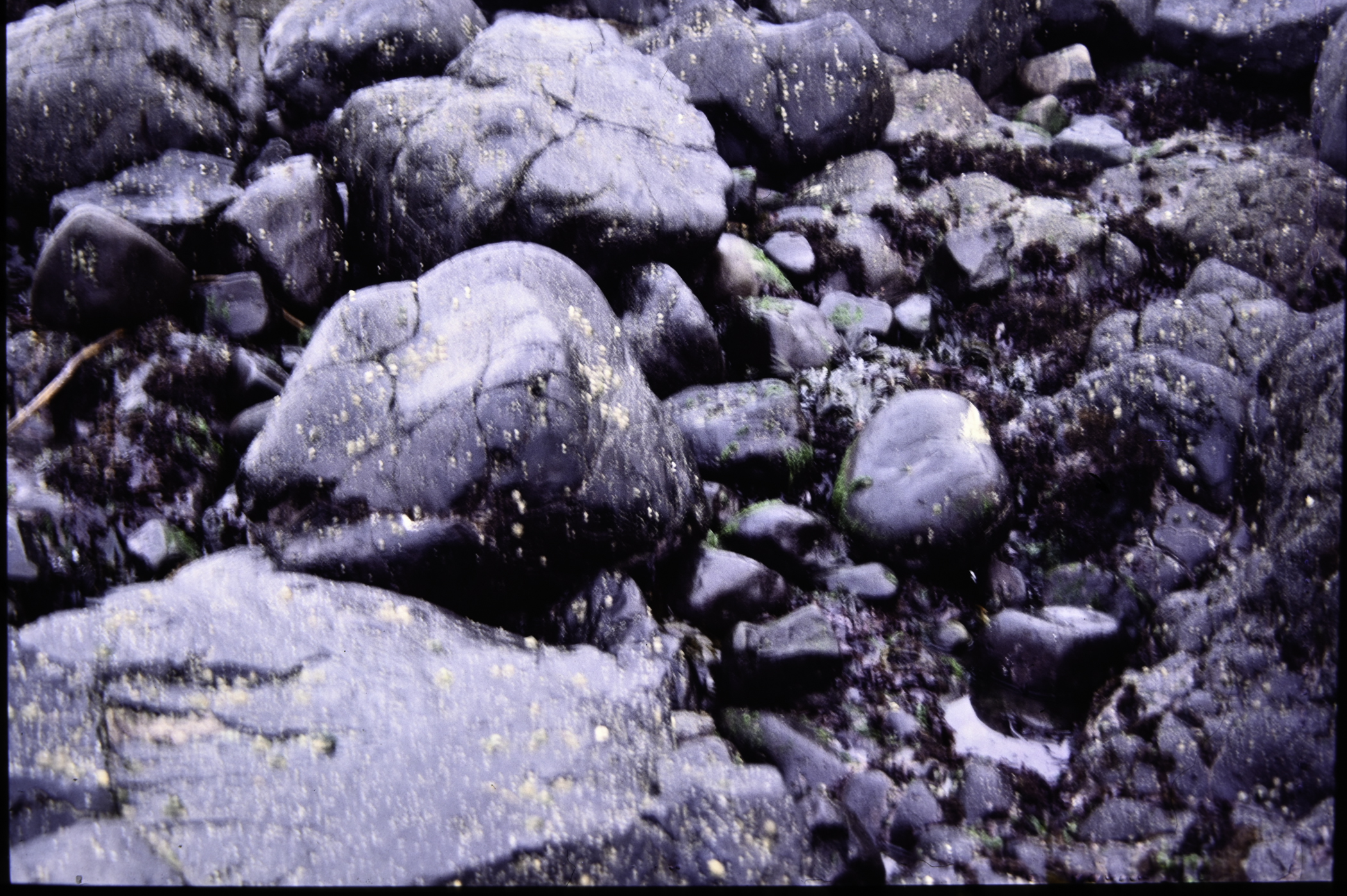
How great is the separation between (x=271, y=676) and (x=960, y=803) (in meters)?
2.84

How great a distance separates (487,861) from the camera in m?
3.02

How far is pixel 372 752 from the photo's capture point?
3.33 metres

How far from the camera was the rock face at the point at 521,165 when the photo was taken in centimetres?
592

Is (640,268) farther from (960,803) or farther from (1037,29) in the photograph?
(1037,29)

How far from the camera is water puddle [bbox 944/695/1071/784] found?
4.21 m

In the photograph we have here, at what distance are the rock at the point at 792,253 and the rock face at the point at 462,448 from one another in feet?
8.55

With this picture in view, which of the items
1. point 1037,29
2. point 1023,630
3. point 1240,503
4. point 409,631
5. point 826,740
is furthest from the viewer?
point 1037,29

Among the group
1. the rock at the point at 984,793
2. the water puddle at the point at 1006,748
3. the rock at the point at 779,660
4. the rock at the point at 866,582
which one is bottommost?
the water puddle at the point at 1006,748

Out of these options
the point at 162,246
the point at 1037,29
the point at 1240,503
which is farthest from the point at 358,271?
the point at 1037,29

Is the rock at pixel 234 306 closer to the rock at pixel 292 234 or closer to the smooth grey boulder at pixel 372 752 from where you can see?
the rock at pixel 292 234

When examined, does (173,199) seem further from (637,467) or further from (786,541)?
(786,541)

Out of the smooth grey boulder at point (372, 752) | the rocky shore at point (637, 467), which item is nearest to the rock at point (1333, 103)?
the rocky shore at point (637, 467)

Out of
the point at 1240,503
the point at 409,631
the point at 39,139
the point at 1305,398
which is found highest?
the point at 39,139

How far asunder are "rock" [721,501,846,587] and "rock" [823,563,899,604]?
65 millimetres
